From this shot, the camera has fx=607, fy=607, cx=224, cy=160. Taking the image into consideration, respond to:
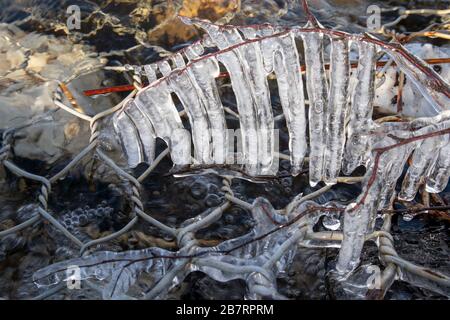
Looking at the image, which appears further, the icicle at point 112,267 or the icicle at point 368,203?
the icicle at point 112,267

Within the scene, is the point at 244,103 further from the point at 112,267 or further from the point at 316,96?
the point at 112,267

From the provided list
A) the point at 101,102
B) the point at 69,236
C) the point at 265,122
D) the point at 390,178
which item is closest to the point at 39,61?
the point at 101,102

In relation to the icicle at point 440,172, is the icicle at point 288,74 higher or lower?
higher

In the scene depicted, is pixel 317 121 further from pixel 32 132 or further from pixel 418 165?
pixel 32 132

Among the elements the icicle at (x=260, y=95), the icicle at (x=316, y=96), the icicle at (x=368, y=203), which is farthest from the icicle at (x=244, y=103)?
the icicle at (x=368, y=203)

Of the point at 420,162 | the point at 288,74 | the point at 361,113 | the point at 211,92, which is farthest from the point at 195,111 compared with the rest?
the point at 420,162

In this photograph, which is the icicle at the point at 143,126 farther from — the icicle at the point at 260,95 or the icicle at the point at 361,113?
the icicle at the point at 361,113
